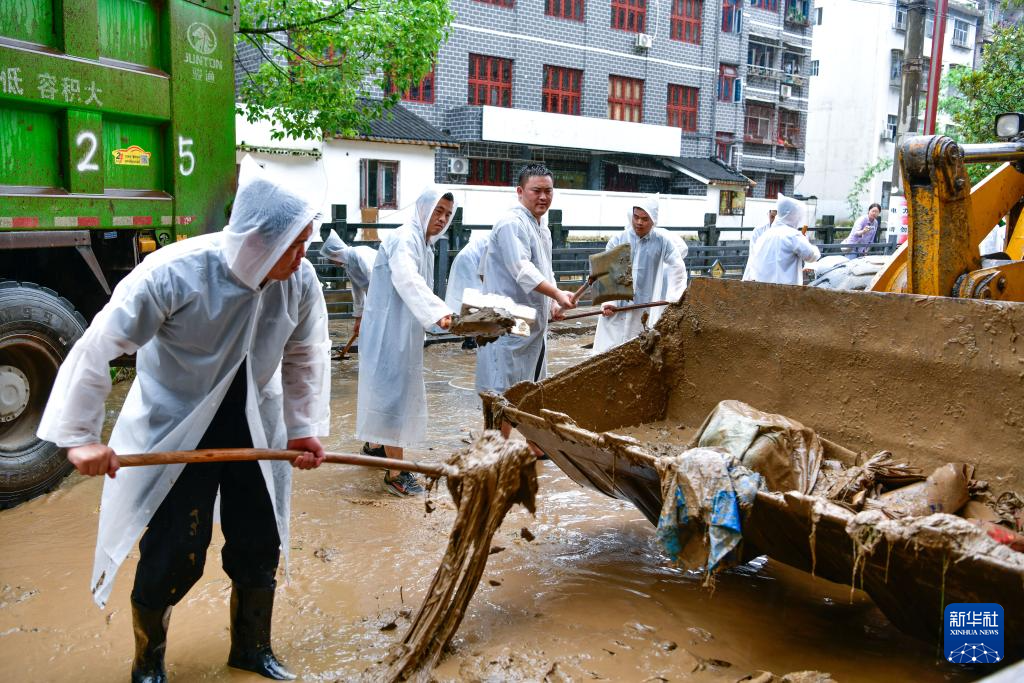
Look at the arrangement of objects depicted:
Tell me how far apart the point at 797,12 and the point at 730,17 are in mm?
4529

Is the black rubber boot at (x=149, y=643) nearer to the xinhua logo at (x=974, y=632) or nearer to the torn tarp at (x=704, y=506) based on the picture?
the torn tarp at (x=704, y=506)

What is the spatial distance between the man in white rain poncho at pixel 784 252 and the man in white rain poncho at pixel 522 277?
2.95 m

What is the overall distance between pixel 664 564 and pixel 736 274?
12.4 meters

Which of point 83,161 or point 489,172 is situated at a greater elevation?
point 489,172

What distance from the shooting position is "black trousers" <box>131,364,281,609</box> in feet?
9.00

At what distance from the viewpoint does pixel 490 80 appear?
24.5 metres

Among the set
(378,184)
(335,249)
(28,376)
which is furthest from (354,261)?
(378,184)

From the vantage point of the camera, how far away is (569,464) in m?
3.94

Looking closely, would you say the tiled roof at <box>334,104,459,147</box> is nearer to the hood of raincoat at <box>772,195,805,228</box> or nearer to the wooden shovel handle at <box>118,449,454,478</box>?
the hood of raincoat at <box>772,195,805,228</box>

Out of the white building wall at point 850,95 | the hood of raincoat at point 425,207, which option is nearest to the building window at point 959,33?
the white building wall at point 850,95

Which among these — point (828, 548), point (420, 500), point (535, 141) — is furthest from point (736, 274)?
point (828, 548)

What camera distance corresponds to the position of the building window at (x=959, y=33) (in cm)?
3681

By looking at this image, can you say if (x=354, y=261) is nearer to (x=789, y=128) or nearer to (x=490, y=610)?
(x=490, y=610)

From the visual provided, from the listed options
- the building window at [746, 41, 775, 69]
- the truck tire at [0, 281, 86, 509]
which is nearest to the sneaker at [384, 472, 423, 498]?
the truck tire at [0, 281, 86, 509]
